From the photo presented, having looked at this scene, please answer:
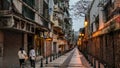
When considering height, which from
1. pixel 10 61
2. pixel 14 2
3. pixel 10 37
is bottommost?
pixel 10 61

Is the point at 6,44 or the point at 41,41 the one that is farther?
the point at 41,41

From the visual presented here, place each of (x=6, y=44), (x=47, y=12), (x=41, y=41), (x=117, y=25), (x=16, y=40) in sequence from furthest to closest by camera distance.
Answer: (x=47, y=12)
(x=41, y=41)
(x=16, y=40)
(x=6, y=44)
(x=117, y=25)

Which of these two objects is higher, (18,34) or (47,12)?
(47,12)

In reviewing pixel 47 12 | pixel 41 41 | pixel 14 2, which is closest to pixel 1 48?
pixel 14 2

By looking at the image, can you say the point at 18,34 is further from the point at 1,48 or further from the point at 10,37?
the point at 1,48

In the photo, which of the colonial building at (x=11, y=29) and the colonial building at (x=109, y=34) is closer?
the colonial building at (x=11, y=29)

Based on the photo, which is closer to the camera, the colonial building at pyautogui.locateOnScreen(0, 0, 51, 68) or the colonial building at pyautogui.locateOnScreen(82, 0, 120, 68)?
the colonial building at pyautogui.locateOnScreen(0, 0, 51, 68)

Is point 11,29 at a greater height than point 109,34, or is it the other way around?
point 11,29

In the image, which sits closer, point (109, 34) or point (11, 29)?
point (11, 29)

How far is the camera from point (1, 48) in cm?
2634

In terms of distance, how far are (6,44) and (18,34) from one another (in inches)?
198

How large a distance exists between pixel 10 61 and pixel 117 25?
10.2m

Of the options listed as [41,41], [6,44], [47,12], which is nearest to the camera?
[6,44]

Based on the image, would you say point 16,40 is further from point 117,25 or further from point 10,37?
point 117,25
